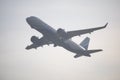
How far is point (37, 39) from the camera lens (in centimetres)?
4619

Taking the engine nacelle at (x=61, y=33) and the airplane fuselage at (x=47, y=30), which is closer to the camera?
the engine nacelle at (x=61, y=33)

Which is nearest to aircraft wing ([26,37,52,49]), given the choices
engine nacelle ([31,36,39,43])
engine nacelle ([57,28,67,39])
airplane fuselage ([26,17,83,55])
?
engine nacelle ([31,36,39,43])

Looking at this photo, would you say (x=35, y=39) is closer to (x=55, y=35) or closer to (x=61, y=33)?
(x=55, y=35)

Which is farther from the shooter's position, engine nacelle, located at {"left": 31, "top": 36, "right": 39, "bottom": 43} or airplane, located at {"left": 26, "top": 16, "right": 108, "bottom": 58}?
engine nacelle, located at {"left": 31, "top": 36, "right": 39, "bottom": 43}

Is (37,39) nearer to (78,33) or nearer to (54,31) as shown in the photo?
(54,31)

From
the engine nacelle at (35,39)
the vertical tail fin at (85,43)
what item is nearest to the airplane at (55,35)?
the engine nacelle at (35,39)

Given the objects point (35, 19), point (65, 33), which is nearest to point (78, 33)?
point (65, 33)

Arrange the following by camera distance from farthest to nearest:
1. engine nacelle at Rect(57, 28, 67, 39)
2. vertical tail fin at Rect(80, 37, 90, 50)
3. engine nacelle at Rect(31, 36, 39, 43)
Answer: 1. vertical tail fin at Rect(80, 37, 90, 50)
2. engine nacelle at Rect(31, 36, 39, 43)
3. engine nacelle at Rect(57, 28, 67, 39)

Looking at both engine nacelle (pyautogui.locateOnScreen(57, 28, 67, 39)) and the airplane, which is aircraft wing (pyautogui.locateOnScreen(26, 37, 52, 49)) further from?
engine nacelle (pyautogui.locateOnScreen(57, 28, 67, 39))

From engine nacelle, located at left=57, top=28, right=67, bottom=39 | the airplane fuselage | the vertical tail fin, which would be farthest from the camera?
the vertical tail fin

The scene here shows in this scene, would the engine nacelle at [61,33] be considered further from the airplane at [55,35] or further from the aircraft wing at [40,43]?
the aircraft wing at [40,43]

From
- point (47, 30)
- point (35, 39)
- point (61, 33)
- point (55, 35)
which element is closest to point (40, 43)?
point (35, 39)

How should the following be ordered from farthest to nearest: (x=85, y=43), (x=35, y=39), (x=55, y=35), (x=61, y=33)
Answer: (x=85, y=43), (x=35, y=39), (x=55, y=35), (x=61, y=33)

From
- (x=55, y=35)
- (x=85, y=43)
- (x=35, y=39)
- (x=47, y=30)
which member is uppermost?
(x=85, y=43)
